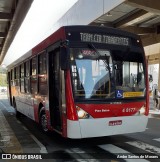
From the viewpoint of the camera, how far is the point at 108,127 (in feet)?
24.6

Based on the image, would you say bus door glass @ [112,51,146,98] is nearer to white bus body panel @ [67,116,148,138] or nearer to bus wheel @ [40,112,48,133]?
white bus body panel @ [67,116,148,138]

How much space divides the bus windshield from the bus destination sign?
0.25 m

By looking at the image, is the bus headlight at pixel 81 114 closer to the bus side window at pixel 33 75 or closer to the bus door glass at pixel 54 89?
the bus door glass at pixel 54 89

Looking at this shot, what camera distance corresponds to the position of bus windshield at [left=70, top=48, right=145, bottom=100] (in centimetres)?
734

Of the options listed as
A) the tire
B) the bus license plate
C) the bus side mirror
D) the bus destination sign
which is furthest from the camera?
the tire

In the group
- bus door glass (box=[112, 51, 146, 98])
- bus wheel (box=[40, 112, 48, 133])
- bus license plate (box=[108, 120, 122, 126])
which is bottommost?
bus wheel (box=[40, 112, 48, 133])

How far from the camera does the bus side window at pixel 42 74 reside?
9180 millimetres

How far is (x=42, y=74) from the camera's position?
9.53 meters

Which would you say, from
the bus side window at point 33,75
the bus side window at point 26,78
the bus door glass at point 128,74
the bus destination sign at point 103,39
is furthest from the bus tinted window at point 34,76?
the bus door glass at point 128,74

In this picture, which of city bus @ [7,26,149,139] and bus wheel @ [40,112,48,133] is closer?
city bus @ [7,26,149,139]

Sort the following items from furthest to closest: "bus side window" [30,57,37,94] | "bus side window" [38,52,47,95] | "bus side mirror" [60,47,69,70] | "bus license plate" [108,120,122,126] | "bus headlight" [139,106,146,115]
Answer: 1. "bus side window" [30,57,37,94]
2. "bus side window" [38,52,47,95]
3. "bus headlight" [139,106,146,115]
4. "bus license plate" [108,120,122,126]
5. "bus side mirror" [60,47,69,70]

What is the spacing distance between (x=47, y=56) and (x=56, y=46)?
0.84 m

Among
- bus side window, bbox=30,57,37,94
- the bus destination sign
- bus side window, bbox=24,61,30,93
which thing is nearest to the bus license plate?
the bus destination sign

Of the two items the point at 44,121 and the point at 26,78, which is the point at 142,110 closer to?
the point at 44,121
